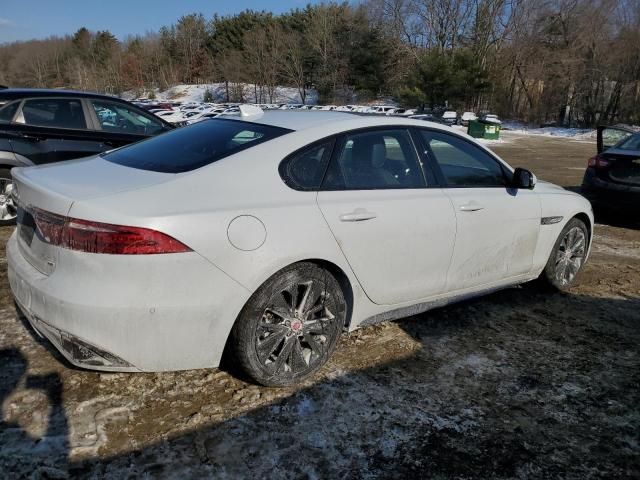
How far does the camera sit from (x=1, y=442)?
238 centimetres

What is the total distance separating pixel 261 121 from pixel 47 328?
67.0 inches

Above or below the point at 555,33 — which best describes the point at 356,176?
below

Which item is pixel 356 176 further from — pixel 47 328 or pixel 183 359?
pixel 47 328

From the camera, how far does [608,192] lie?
721 centimetres

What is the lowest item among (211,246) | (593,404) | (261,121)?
(593,404)

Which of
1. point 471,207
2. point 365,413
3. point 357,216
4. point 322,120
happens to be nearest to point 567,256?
point 471,207

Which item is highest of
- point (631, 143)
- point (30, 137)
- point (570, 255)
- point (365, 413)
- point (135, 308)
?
point (631, 143)

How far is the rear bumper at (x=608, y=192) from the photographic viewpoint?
696cm

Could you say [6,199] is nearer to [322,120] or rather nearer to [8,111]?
[8,111]

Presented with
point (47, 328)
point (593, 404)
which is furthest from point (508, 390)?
point (47, 328)

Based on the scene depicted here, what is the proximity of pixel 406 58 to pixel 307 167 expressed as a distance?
64.3 metres

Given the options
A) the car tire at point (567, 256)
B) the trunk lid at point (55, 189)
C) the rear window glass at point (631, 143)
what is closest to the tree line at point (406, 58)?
the rear window glass at point (631, 143)

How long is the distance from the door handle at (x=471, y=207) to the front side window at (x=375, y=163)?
328 millimetres

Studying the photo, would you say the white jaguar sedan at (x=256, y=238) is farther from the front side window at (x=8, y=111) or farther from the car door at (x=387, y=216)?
the front side window at (x=8, y=111)
